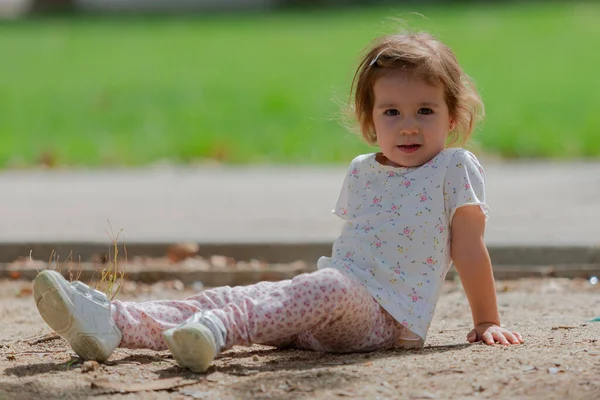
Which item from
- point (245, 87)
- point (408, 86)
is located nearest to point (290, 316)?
point (408, 86)

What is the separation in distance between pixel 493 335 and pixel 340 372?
0.75 m

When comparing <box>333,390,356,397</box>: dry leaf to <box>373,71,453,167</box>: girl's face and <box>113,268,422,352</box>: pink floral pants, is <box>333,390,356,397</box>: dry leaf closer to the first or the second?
<box>113,268,422,352</box>: pink floral pants

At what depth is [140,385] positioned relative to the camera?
141 inches

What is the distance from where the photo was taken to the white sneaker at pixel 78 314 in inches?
149

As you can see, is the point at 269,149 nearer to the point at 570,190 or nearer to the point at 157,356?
the point at 570,190

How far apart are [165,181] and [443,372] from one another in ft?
22.9

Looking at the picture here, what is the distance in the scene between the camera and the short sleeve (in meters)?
4.10

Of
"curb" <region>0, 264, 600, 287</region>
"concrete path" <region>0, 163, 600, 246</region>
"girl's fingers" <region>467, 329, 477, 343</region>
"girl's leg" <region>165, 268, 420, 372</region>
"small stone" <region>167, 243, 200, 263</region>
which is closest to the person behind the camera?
"girl's leg" <region>165, 268, 420, 372</region>

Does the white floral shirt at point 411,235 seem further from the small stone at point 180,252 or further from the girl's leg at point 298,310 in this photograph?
the small stone at point 180,252

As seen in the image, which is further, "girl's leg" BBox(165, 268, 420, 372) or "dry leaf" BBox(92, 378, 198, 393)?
"girl's leg" BBox(165, 268, 420, 372)

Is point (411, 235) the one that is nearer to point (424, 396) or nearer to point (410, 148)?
point (410, 148)

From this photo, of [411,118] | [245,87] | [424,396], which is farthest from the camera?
[245,87]

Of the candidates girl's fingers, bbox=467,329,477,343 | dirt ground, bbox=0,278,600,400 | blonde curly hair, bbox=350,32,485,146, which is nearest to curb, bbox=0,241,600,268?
dirt ground, bbox=0,278,600,400

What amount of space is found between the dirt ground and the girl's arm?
0.40ft
